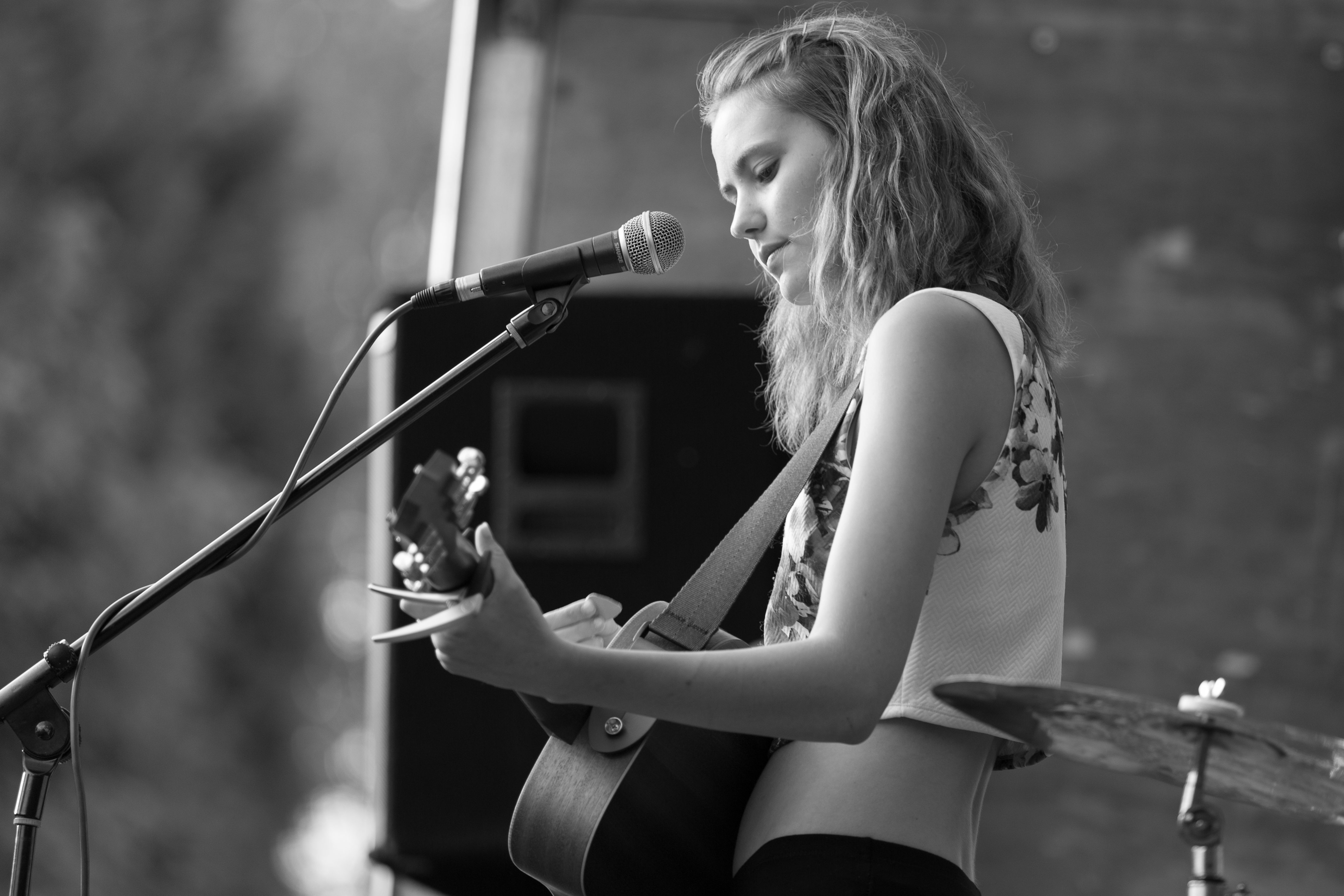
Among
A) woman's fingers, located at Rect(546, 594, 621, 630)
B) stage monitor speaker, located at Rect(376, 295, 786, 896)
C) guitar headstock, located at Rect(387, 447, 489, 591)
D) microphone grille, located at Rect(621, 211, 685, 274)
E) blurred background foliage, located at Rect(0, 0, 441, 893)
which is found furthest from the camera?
blurred background foliage, located at Rect(0, 0, 441, 893)

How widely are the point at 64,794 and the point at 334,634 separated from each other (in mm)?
4002

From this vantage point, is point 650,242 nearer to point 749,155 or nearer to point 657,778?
point 749,155

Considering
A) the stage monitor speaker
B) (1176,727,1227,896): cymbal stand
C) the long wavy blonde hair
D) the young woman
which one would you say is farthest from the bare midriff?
the stage monitor speaker

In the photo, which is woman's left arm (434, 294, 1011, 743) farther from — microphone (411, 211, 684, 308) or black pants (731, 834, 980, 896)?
microphone (411, 211, 684, 308)

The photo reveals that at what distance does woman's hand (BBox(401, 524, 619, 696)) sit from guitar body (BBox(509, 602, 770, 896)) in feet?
0.74

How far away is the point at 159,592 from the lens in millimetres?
1564

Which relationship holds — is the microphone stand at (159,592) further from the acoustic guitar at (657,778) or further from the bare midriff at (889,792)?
the bare midriff at (889,792)

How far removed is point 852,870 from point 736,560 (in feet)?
1.15

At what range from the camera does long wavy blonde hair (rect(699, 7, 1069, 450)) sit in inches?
64.7

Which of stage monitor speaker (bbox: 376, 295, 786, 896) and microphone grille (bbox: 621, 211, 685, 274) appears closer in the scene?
microphone grille (bbox: 621, 211, 685, 274)

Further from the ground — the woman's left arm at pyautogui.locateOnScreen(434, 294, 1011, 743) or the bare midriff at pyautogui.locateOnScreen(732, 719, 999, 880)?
the woman's left arm at pyautogui.locateOnScreen(434, 294, 1011, 743)

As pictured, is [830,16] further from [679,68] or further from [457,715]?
[679,68]

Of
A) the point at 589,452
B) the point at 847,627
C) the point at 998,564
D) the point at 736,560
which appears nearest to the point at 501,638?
the point at 847,627

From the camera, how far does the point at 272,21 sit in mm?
13188
